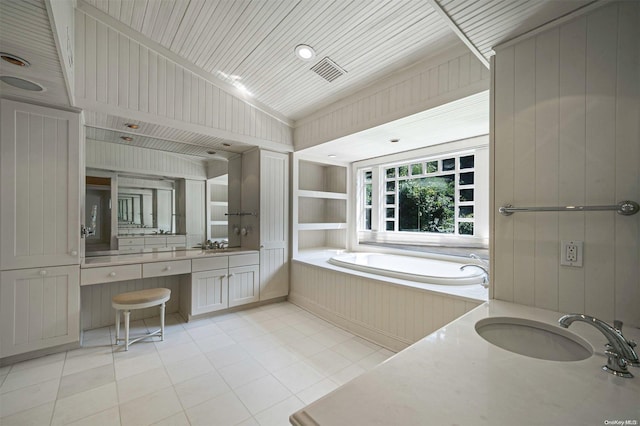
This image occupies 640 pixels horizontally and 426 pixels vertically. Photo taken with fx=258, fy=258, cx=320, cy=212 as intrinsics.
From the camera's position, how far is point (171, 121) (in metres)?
2.79

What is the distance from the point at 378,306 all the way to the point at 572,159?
1.88 meters

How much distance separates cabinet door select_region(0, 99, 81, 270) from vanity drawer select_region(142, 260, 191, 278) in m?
0.56

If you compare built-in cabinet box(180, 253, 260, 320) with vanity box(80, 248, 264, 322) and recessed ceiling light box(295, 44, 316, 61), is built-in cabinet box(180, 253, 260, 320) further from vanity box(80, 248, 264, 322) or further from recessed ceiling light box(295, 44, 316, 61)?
recessed ceiling light box(295, 44, 316, 61)

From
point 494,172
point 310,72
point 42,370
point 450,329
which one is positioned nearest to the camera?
point 450,329

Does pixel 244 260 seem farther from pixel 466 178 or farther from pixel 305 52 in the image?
pixel 466 178

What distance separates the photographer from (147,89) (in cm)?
265

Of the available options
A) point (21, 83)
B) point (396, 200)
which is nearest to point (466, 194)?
point (396, 200)

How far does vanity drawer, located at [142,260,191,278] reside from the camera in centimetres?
272

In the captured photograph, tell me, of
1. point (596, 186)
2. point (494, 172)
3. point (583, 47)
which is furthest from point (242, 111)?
point (596, 186)

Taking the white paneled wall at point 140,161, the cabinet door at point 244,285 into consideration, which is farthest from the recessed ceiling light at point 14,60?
the cabinet door at point 244,285

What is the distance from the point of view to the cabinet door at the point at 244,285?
3.30m

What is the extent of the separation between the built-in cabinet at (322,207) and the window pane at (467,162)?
1.79 meters

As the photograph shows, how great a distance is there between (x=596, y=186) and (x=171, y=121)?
11.2 feet

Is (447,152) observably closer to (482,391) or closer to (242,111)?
(242,111)
